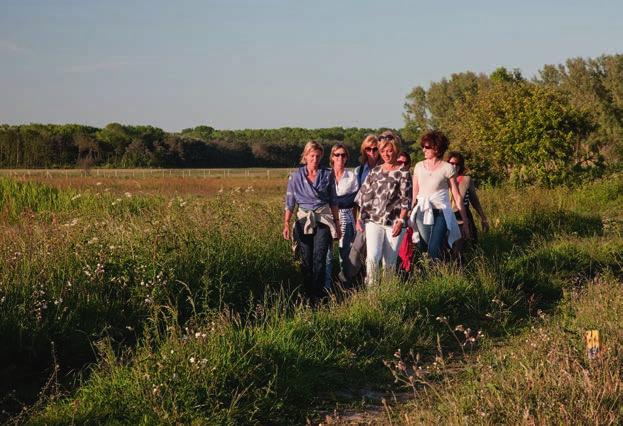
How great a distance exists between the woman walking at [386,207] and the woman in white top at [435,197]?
30.9 inches

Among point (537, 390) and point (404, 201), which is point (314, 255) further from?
point (537, 390)

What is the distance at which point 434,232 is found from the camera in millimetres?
10359

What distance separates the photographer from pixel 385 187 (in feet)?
31.1

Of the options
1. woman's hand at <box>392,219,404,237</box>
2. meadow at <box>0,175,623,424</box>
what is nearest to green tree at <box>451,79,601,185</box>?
meadow at <box>0,175,623,424</box>

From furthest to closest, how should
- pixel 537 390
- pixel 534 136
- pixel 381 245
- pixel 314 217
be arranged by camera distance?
pixel 534 136 < pixel 314 217 < pixel 381 245 < pixel 537 390

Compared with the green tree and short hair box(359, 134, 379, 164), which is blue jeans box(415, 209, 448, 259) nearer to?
short hair box(359, 134, 379, 164)

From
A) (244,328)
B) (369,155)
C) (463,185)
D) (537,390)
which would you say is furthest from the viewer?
(463,185)

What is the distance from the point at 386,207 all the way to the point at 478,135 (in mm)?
18217

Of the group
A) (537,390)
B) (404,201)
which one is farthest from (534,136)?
(537,390)

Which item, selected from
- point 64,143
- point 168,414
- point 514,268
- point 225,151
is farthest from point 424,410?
point 225,151

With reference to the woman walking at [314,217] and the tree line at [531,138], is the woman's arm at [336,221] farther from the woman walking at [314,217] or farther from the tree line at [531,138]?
the tree line at [531,138]

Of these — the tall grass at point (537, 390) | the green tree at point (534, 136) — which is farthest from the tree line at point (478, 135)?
the tall grass at point (537, 390)

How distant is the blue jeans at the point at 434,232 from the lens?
1034cm

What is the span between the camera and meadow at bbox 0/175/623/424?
5.32 metres
